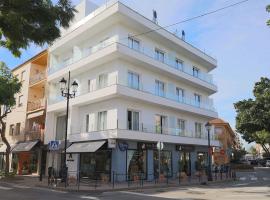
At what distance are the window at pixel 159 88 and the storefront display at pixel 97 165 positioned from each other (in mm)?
7396

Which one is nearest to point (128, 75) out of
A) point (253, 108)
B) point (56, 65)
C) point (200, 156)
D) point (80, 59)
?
point (80, 59)

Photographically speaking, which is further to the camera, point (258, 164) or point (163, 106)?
point (258, 164)

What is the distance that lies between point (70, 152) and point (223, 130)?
4723 cm

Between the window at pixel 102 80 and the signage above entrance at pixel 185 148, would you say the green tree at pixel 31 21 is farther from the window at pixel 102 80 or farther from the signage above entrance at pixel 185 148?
the signage above entrance at pixel 185 148

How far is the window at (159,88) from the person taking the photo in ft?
97.8

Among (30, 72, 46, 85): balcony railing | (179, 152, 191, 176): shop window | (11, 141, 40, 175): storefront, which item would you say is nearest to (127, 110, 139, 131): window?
(179, 152, 191, 176): shop window

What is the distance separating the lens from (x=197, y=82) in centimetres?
3475

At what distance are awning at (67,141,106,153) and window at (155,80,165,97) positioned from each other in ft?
24.6

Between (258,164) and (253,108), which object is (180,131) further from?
(258,164)

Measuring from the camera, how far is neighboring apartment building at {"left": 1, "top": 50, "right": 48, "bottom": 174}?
34.0 m

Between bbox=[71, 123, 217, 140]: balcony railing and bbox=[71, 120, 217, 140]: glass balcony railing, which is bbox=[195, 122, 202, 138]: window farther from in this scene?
bbox=[71, 120, 217, 140]: glass balcony railing

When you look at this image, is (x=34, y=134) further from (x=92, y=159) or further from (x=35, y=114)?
(x=92, y=159)

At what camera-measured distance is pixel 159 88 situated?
30.9 metres

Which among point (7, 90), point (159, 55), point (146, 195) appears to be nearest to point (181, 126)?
point (159, 55)
